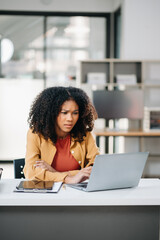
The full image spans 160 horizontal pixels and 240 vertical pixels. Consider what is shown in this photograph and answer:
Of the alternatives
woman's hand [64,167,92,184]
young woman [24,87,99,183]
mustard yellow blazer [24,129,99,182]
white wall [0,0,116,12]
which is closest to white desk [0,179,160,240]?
woman's hand [64,167,92,184]

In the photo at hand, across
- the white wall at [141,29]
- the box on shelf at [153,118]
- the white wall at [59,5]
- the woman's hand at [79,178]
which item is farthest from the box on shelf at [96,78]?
the woman's hand at [79,178]

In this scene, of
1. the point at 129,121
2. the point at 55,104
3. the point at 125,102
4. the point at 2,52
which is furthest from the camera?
the point at 2,52

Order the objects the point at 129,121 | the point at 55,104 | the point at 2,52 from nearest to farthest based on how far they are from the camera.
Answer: the point at 55,104
the point at 129,121
the point at 2,52

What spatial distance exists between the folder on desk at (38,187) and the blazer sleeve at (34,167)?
116 mm

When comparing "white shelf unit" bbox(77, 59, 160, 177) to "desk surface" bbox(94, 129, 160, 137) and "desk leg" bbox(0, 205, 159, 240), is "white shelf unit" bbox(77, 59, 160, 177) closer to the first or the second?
"desk surface" bbox(94, 129, 160, 137)

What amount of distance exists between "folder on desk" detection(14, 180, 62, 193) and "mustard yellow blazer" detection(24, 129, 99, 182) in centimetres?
14

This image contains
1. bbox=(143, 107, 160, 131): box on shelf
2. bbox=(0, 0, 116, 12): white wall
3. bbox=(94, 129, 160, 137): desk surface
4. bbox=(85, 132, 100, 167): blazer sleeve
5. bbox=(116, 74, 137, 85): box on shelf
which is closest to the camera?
bbox=(85, 132, 100, 167): blazer sleeve

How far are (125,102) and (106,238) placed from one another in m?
3.54

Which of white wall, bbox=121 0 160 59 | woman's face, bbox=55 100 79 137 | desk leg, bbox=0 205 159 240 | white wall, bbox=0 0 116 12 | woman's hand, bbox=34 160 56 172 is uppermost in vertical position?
white wall, bbox=0 0 116 12

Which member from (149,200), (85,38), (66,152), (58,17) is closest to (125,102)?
(85,38)

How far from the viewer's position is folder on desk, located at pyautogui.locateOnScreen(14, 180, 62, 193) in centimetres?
167

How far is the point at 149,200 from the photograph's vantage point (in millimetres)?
1614

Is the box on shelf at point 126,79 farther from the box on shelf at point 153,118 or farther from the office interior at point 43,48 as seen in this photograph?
the office interior at point 43,48

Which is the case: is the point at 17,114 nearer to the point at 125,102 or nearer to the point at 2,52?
the point at 2,52
